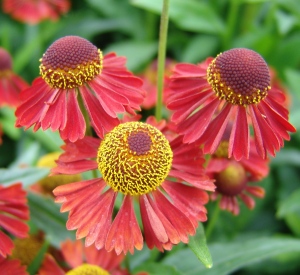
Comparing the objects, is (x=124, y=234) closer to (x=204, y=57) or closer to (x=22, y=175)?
(x=22, y=175)

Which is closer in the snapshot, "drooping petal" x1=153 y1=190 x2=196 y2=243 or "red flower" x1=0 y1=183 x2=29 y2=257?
"drooping petal" x1=153 y1=190 x2=196 y2=243

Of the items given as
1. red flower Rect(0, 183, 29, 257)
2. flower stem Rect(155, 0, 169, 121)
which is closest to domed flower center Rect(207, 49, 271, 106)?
flower stem Rect(155, 0, 169, 121)

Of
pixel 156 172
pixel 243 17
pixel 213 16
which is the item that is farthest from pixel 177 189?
pixel 243 17

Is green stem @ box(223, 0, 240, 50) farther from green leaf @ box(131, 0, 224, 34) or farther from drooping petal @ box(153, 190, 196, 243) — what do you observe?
drooping petal @ box(153, 190, 196, 243)

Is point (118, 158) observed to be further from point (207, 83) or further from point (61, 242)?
point (61, 242)

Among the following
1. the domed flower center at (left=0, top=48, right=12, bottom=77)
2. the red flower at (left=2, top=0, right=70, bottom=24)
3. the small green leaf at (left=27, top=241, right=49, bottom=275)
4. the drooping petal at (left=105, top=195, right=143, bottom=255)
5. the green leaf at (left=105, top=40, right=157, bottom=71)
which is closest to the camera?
the drooping petal at (left=105, top=195, right=143, bottom=255)

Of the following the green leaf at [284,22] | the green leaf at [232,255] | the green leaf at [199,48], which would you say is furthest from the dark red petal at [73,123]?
the green leaf at [284,22]

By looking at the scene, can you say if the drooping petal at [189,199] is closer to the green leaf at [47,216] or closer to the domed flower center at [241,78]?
the domed flower center at [241,78]
